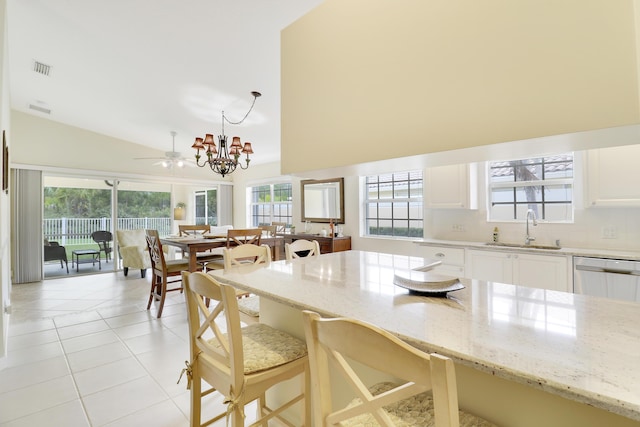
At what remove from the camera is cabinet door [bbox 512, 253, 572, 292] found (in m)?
2.62

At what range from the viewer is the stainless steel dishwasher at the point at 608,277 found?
90.8 inches

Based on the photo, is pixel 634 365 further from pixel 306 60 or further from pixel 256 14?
pixel 256 14

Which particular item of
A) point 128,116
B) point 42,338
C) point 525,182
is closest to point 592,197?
point 525,182

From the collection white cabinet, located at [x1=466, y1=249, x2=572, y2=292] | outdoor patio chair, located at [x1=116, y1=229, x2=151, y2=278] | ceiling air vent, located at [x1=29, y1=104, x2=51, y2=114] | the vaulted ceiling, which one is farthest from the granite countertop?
ceiling air vent, located at [x1=29, y1=104, x2=51, y2=114]

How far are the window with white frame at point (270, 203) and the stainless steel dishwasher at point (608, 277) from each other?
16.5 feet

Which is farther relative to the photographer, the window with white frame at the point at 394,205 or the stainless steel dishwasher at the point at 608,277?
the window with white frame at the point at 394,205

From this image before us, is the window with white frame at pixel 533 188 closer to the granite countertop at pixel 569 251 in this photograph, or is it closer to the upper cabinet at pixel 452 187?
the upper cabinet at pixel 452 187

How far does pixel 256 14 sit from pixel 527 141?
2274 mm

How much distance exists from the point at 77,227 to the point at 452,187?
684 cm

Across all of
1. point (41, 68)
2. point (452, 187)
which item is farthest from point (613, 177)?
point (41, 68)

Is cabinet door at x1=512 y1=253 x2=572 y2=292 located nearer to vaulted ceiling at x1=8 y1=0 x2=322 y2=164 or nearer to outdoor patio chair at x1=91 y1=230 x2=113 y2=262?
vaulted ceiling at x1=8 y1=0 x2=322 y2=164

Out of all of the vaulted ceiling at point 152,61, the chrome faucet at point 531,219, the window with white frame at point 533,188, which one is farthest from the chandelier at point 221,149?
the chrome faucet at point 531,219

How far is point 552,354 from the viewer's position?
2.43 feet

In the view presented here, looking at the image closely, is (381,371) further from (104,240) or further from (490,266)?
(104,240)
